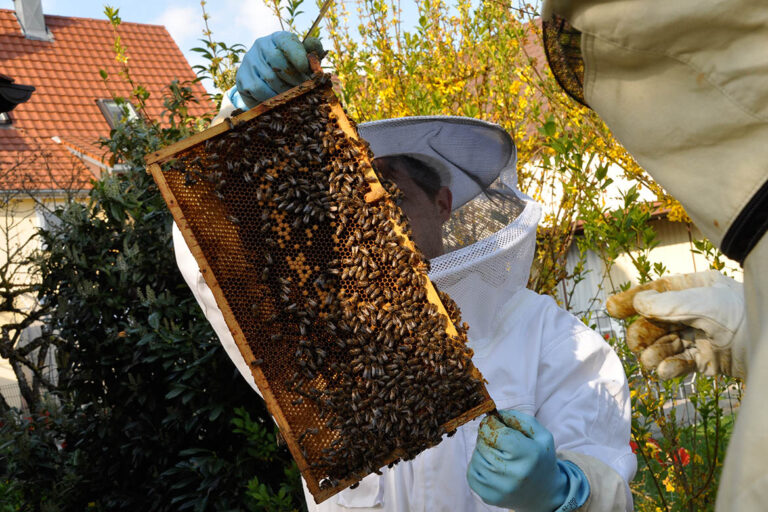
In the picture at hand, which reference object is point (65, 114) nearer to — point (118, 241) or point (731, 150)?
point (118, 241)

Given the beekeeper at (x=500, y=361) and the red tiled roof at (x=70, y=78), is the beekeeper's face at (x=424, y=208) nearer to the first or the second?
the beekeeper at (x=500, y=361)

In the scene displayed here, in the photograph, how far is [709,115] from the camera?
0.94 meters

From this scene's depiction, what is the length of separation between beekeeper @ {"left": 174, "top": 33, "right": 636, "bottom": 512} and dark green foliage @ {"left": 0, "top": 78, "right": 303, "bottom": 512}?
1541 mm

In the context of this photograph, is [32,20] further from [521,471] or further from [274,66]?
[521,471]

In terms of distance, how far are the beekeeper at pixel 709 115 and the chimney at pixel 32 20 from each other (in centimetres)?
1988

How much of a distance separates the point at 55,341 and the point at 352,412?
139 inches

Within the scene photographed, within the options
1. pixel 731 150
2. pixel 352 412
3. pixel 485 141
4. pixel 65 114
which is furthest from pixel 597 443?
pixel 65 114

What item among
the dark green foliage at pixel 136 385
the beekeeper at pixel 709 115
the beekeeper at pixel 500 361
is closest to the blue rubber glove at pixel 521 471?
the beekeeper at pixel 500 361

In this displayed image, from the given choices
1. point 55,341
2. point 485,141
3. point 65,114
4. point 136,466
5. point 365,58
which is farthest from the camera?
point 65,114

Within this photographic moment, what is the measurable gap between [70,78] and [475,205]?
16.9 metres

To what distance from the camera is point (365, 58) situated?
504 centimetres

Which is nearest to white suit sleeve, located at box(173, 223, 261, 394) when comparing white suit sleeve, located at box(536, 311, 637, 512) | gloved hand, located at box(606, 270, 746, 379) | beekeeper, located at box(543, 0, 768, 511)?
white suit sleeve, located at box(536, 311, 637, 512)

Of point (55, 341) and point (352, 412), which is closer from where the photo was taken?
point (352, 412)

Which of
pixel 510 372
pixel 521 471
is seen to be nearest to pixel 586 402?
pixel 510 372
